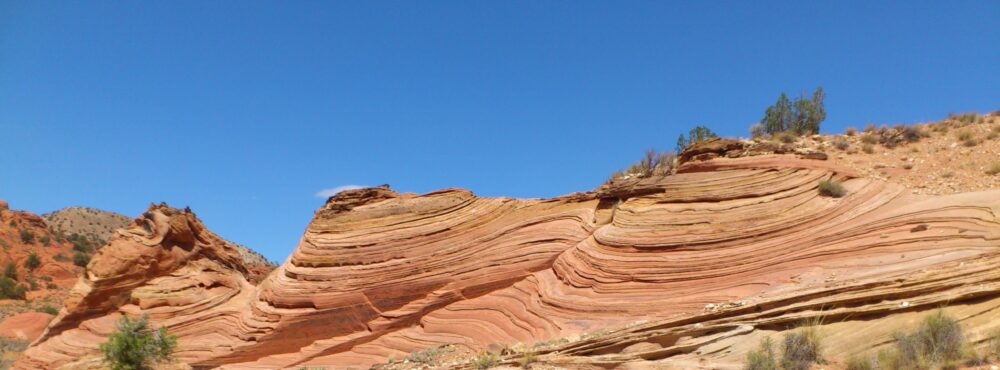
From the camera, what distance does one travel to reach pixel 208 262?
24328 mm

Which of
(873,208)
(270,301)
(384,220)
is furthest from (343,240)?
(873,208)

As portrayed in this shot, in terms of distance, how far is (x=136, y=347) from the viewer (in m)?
19.7

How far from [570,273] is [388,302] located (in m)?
5.83

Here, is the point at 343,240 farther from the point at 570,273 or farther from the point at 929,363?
the point at 929,363

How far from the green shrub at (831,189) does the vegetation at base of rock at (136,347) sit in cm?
1842

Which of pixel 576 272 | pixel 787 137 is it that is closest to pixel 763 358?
pixel 576 272

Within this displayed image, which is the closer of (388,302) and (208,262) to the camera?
(388,302)

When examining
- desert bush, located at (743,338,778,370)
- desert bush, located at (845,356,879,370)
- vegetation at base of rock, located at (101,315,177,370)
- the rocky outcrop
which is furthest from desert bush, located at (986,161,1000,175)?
vegetation at base of rock, located at (101,315,177,370)

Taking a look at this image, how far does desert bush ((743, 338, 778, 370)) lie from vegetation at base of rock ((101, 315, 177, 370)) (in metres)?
17.0

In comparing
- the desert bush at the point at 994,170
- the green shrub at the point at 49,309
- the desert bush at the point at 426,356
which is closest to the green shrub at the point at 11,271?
the green shrub at the point at 49,309

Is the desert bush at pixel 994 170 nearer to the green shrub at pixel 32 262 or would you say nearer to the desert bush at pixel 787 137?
the desert bush at pixel 787 137

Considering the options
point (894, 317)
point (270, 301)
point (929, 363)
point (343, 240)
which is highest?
point (343, 240)

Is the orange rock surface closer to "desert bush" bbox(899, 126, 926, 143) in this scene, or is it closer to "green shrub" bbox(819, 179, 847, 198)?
"green shrub" bbox(819, 179, 847, 198)

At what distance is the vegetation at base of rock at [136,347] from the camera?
19.7 m
